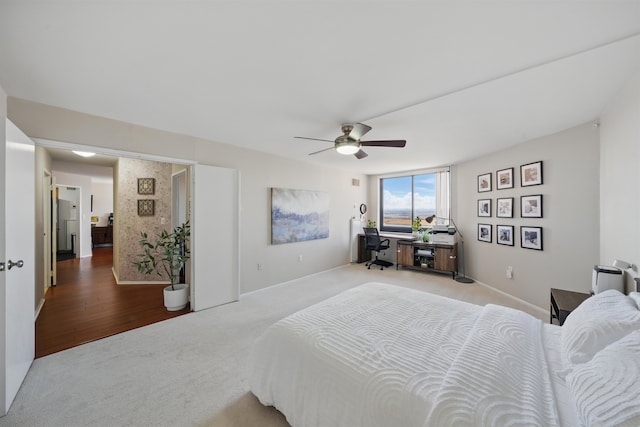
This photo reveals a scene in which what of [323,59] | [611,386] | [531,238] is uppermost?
[323,59]

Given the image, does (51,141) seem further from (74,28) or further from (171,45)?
(171,45)

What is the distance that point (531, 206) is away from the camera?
343 centimetres

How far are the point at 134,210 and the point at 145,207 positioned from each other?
205 mm

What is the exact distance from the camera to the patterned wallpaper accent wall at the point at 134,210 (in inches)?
178

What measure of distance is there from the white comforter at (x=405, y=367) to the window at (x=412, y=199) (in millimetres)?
4124

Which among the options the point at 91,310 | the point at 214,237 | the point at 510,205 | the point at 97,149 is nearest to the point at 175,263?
the point at 214,237

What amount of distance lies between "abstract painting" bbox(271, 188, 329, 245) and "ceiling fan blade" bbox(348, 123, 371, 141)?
79.6 inches

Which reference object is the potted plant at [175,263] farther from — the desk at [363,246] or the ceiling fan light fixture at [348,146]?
the desk at [363,246]

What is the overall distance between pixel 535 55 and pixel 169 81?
269 centimetres

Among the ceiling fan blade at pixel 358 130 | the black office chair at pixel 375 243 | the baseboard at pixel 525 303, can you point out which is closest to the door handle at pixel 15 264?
the ceiling fan blade at pixel 358 130

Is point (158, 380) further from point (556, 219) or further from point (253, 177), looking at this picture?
point (556, 219)

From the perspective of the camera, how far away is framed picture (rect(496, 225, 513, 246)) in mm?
→ 3811

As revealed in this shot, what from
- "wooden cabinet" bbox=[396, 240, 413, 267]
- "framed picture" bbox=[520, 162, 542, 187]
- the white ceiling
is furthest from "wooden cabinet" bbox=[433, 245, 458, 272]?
the white ceiling

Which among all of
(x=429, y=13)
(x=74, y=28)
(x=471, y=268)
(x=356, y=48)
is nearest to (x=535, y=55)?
(x=429, y=13)
